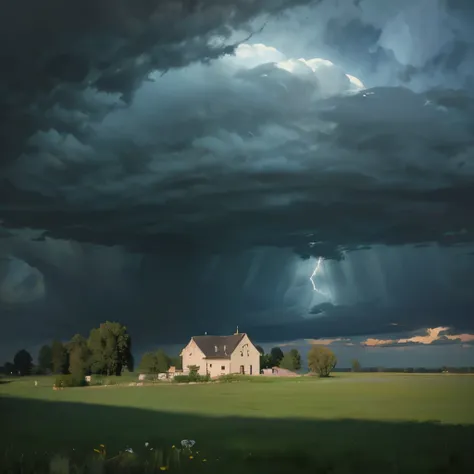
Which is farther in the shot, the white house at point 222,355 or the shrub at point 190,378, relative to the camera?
the white house at point 222,355

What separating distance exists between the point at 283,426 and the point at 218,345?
58.5 meters

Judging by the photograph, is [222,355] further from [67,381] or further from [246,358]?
[67,381]

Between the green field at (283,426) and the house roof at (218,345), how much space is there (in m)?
38.5

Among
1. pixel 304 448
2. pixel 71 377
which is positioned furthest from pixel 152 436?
pixel 71 377

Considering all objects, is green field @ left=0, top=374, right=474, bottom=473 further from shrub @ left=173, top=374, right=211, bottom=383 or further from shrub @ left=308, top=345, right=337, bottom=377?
shrub @ left=308, top=345, right=337, bottom=377

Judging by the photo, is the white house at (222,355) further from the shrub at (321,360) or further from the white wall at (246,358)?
the shrub at (321,360)

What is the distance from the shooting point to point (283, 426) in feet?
78.1

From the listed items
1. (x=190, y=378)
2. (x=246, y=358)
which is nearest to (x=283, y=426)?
(x=190, y=378)

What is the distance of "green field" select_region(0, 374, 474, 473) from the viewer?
55.4ft

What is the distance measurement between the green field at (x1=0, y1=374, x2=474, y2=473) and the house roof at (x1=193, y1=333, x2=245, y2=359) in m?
38.5

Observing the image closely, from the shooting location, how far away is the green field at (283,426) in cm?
1689

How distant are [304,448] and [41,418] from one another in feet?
45.8

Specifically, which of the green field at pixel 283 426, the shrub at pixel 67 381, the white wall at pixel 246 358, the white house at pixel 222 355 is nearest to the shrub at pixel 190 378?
the white house at pixel 222 355

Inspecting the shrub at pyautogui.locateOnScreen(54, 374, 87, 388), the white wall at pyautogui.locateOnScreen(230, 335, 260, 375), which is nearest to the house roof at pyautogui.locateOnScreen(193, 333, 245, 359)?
the white wall at pyautogui.locateOnScreen(230, 335, 260, 375)
